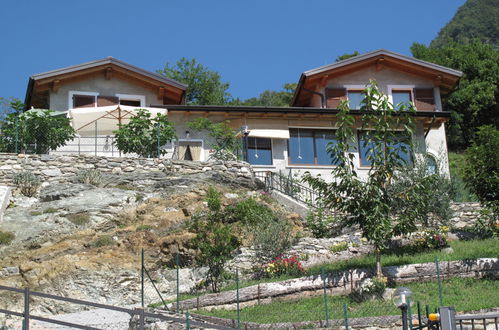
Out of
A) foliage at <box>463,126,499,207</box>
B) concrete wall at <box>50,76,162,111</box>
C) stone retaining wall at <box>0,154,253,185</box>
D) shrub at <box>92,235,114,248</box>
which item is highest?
concrete wall at <box>50,76,162,111</box>

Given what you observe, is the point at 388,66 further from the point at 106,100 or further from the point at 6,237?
the point at 6,237

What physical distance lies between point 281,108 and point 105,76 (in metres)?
7.81

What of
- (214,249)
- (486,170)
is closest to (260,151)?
(486,170)

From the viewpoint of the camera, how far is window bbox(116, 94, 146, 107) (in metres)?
32.2

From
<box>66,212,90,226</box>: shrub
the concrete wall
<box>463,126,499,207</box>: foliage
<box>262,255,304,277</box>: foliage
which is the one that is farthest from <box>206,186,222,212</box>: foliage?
the concrete wall

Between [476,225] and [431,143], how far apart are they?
1150 centimetres

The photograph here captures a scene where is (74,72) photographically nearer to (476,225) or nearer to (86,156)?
(86,156)

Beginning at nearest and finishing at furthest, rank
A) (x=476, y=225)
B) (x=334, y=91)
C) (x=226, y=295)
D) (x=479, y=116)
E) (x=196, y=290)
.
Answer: (x=226, y=295) < (x=196, y=290) < (x=476, y=225) < (x=334, y=91) < (x=479, y=116)

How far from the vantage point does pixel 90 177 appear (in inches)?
1015

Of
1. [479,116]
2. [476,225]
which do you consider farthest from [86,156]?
[479,116]

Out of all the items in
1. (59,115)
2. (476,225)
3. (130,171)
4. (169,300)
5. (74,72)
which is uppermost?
(74,72)

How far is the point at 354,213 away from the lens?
20312mm

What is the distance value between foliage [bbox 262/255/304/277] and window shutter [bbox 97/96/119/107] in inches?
551

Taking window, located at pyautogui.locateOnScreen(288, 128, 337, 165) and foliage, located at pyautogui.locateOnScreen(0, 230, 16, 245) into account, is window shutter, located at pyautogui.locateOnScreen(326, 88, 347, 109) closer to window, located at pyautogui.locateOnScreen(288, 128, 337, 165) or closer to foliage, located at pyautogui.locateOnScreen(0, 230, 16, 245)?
window, located at pyautogui.locateOnScreen(288, 128, 337, 165)
